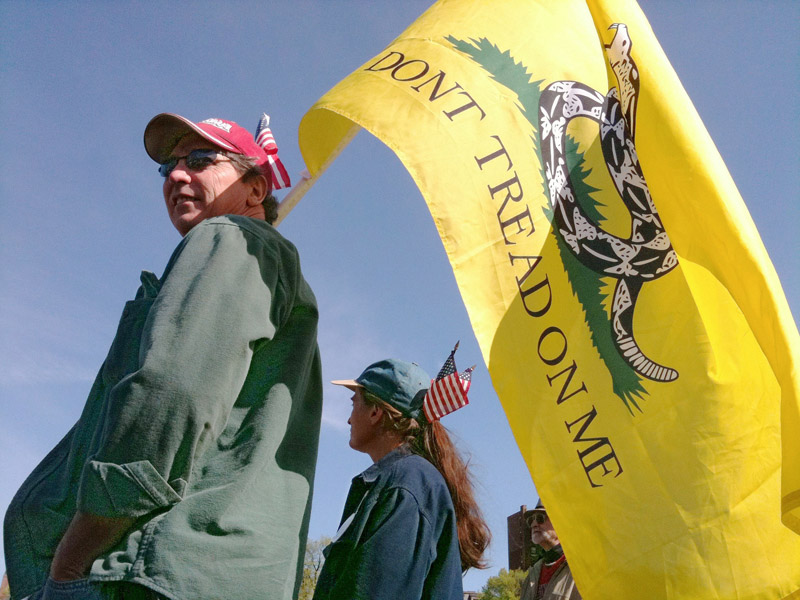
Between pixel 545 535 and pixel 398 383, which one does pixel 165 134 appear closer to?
pixel 398 383

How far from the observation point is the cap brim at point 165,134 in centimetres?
222

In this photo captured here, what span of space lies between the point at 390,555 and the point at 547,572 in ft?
12.5

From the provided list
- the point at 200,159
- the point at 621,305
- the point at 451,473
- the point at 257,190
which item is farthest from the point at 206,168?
the point at 451,473

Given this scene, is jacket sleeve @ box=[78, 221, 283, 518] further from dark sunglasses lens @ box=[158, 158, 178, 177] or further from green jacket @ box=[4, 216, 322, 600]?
dark sunglasses lens @ box=[158, 158, 178, 177]

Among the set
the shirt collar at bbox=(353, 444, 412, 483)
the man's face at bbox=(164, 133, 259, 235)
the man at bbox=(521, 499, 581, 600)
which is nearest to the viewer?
the man's face at bbox=(164, 133, 259, 235)

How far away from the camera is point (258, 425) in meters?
1.65

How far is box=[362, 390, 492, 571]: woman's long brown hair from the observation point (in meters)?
4.14

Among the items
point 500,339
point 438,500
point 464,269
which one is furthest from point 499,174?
point 438,500

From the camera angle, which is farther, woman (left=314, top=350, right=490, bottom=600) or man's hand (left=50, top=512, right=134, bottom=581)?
woman (left=314, top=350, right=490, bottom=600)

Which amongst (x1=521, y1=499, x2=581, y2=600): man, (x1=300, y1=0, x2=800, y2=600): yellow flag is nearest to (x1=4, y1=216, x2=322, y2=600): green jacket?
(x1=300, y1=0, x2=800, y2=600): yellow flag

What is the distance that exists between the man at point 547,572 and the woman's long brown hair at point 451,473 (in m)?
1.49

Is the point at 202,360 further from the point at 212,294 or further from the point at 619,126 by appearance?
the point at 619,126

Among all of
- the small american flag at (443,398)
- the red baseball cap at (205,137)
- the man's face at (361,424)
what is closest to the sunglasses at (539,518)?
the small american flag at (443,398)

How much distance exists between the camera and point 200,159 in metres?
2.21
